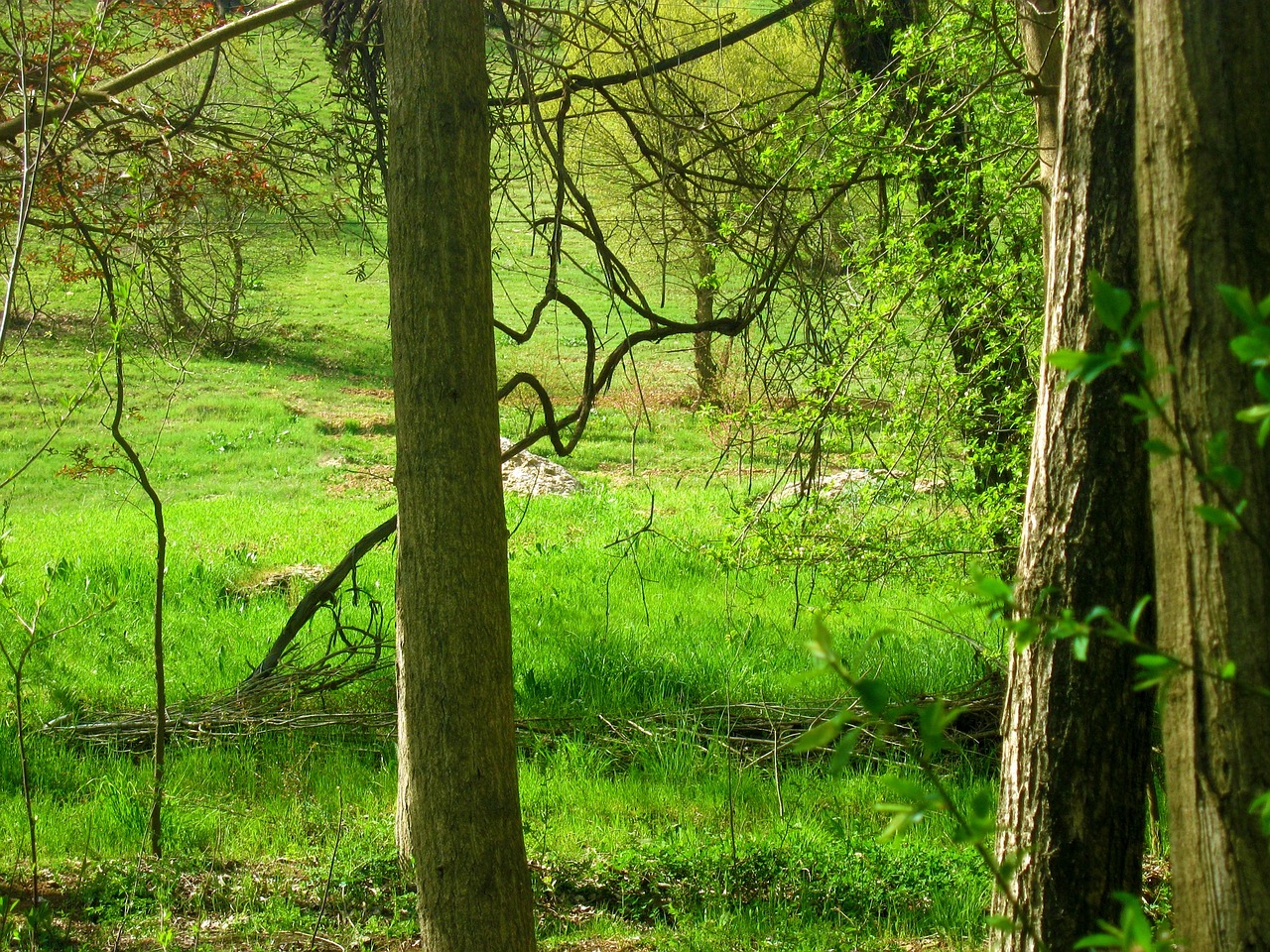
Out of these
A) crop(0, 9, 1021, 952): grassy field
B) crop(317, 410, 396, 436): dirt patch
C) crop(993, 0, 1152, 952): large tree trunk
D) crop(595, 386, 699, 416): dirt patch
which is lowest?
crop(0, 9, 1021, 952): grassy field

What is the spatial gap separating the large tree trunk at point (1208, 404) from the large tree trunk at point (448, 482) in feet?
6.51

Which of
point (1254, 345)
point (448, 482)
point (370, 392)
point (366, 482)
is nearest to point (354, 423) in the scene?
point (370, 392)

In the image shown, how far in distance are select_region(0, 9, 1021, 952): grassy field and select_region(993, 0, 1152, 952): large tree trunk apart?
2.08 ft

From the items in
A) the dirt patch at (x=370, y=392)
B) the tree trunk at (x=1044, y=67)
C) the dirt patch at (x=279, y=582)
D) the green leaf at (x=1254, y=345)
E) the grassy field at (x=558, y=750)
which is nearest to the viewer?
the green leaf at (x=1254, y=345)

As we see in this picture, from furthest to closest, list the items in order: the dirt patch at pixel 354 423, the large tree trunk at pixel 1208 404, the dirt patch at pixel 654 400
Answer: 1. the dirt patch at pixel 654 400
2. the dirt patch at pixel 354 423
3. the large tree trunk at pixel 1208 404

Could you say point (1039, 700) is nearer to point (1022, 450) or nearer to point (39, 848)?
point (1022, 450)

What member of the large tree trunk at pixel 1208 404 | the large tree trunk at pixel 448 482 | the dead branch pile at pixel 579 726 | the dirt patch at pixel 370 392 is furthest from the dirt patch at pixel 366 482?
the large tree trunk at pixel 1208 404

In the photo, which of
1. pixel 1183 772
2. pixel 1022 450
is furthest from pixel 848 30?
pixel 1183 772

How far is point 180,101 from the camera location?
22.2 feet

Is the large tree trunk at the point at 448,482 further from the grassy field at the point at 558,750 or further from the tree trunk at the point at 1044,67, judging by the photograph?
the tree trunk at the point at 1044,67

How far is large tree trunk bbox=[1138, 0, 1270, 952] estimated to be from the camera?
5.12 feet

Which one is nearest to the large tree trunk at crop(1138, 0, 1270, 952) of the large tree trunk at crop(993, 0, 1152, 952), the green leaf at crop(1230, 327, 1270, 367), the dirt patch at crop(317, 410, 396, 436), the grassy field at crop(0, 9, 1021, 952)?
the grassy field at crop(0, 9, 1021, 952)

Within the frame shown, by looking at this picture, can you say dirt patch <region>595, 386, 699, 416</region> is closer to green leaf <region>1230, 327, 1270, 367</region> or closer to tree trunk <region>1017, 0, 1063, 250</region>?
tree trunk <region>1017, 0, 1063, 250</region>

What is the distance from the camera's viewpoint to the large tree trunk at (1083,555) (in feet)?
8.72
